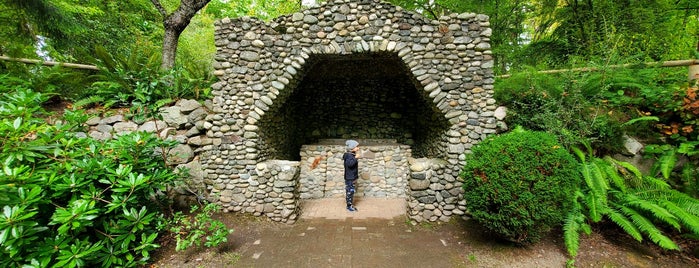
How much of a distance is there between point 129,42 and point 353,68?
8449mm

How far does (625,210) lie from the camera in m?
2.99

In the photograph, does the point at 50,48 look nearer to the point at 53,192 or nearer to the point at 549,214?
the point at 53,192

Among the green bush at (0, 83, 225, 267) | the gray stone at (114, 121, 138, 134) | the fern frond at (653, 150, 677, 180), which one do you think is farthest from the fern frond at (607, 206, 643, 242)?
the gray stone at (114, 121, 138, 134)

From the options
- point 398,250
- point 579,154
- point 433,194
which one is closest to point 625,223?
point 579,154

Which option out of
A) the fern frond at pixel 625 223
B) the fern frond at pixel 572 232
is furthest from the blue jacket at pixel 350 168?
the fern frond at pixel 625 223

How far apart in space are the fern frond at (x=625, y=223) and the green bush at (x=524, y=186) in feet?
1.68

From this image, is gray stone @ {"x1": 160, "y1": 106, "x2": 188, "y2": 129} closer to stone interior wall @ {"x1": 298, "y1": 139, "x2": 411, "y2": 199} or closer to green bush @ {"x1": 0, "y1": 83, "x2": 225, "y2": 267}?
green bush @ {"x1": 0, "y1": 83, "x2": 225, "y2": 267}

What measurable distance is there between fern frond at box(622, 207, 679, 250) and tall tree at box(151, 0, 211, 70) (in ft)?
29.9

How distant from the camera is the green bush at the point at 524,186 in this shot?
2.84 m

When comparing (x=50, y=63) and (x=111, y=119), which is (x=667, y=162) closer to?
(x=111, y=119)

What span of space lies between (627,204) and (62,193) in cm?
699

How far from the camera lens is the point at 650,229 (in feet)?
8.98

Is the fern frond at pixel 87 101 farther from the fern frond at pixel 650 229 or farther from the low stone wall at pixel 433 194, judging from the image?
the fern frond at pixel 650 229

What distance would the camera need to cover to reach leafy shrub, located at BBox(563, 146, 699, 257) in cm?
270
